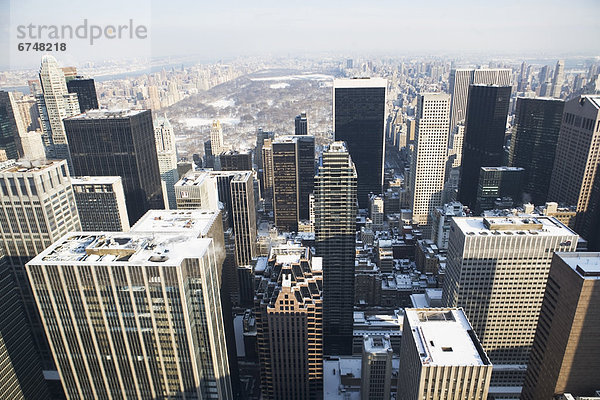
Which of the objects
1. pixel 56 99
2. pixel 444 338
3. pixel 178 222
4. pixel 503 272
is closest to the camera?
pixel 444 338

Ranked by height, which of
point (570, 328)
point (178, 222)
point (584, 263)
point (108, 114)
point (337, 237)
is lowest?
point (337, 237)

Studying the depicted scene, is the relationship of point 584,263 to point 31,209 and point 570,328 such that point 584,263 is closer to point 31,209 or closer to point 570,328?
point 570,328

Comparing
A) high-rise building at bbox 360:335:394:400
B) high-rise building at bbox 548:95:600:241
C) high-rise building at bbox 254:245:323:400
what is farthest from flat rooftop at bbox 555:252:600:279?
high-rise building at bbox 548:95:600:241

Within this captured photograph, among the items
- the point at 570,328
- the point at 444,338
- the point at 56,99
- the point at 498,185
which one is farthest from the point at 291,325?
the point at 56,99

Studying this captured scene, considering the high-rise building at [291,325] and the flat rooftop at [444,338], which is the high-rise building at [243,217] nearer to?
the high-rise building at [291,325]

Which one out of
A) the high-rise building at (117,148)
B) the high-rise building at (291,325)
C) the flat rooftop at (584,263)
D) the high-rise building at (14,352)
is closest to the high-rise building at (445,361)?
the flat rooftop at (584,263)

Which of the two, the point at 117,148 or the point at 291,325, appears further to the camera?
the point at 117,148

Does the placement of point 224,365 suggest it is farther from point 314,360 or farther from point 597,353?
point 597,353
